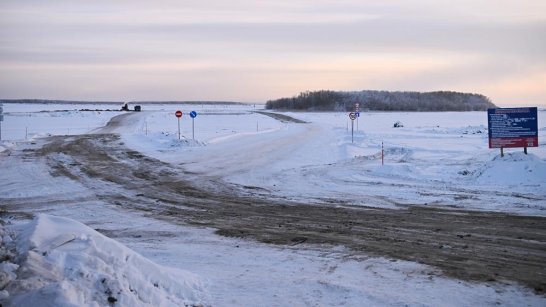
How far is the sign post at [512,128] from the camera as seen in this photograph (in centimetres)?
1859

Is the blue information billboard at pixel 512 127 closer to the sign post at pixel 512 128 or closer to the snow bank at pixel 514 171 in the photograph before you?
the sign post at pixel 512 128

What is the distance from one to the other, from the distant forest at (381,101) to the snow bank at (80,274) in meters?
143

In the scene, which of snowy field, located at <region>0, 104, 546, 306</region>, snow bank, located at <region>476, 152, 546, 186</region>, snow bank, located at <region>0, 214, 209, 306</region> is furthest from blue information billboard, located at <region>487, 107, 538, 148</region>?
snow bank, located at <region>0, 214, 209, 306</region>

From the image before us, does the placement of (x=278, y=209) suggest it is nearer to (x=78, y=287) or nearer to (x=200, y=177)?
(x=200, y=177)

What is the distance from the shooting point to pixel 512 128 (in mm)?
18734

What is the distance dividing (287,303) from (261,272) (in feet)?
3.97

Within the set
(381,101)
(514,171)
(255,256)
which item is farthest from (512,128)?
(381,101)

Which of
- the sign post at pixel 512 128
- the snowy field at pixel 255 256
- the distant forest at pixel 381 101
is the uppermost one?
the distant forest at pixel 381 101

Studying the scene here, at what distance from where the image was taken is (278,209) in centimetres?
1206

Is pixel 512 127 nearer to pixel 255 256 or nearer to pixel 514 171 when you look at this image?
pixel 514 171

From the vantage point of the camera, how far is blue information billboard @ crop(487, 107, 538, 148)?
732 inches

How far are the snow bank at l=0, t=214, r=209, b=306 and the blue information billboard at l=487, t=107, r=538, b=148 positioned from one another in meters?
15.2

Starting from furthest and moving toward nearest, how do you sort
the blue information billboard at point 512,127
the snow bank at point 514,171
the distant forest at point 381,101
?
the distant forest at point 381,101 < the blue information billboard at point 512,127 < the snow bank at point 514,171

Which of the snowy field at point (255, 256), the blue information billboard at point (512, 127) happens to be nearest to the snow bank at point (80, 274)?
the snowy field at point (255, 256)
